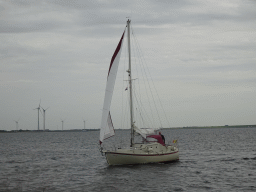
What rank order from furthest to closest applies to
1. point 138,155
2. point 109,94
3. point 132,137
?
point 132,137, point 138,155, point 109,94

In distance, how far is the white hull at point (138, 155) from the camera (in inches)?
1300

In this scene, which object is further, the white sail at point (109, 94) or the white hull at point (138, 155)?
the white hull at point (138, 155)

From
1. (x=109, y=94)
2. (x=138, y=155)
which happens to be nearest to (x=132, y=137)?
(x=138, y=155)

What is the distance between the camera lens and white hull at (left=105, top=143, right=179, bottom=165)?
33.0 meters

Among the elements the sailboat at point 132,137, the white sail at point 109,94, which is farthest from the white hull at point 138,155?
the white sail at point 109,94

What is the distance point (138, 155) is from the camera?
33.2 metres

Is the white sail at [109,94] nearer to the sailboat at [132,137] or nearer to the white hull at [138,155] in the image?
the sailboat at [132,137]

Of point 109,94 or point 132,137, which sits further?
point 132,137

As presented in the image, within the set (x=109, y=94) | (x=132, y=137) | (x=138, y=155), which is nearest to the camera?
(x=109, y=94)

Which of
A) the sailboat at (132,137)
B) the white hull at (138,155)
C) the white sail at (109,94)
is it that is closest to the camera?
the white sail at (109,94)

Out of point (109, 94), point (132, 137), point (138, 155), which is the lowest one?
point (138, 155)

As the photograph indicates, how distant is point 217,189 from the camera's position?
24.0 m

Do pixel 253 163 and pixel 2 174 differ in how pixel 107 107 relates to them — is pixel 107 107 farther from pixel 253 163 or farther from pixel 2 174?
pixel 253 163

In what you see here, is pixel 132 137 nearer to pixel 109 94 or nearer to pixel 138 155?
pixel 138 155
